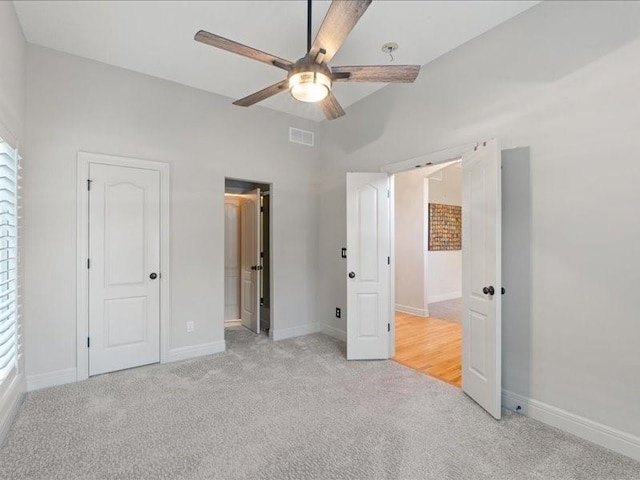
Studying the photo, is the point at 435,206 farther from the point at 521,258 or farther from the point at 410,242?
the point at 521,258

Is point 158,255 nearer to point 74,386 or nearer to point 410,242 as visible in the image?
point 74,386

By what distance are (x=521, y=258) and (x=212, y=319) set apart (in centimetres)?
334

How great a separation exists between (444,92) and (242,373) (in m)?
3.51

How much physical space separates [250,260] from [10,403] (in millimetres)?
2980

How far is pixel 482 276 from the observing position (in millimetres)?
2645

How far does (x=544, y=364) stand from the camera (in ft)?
8.02

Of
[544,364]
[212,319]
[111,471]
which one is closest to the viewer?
[111,471]

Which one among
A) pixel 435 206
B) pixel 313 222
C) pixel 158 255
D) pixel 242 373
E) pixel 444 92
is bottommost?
pixel 242 373

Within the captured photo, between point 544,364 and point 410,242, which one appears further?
point 410,242

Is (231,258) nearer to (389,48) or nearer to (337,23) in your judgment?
(389,48)

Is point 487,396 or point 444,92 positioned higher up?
point 444,92

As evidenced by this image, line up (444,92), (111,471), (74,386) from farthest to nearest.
→ (444,92), (74,386), (111,471)

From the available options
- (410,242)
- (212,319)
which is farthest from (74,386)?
(410,242)

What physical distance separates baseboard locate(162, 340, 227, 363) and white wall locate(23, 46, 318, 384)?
0.05 meters
